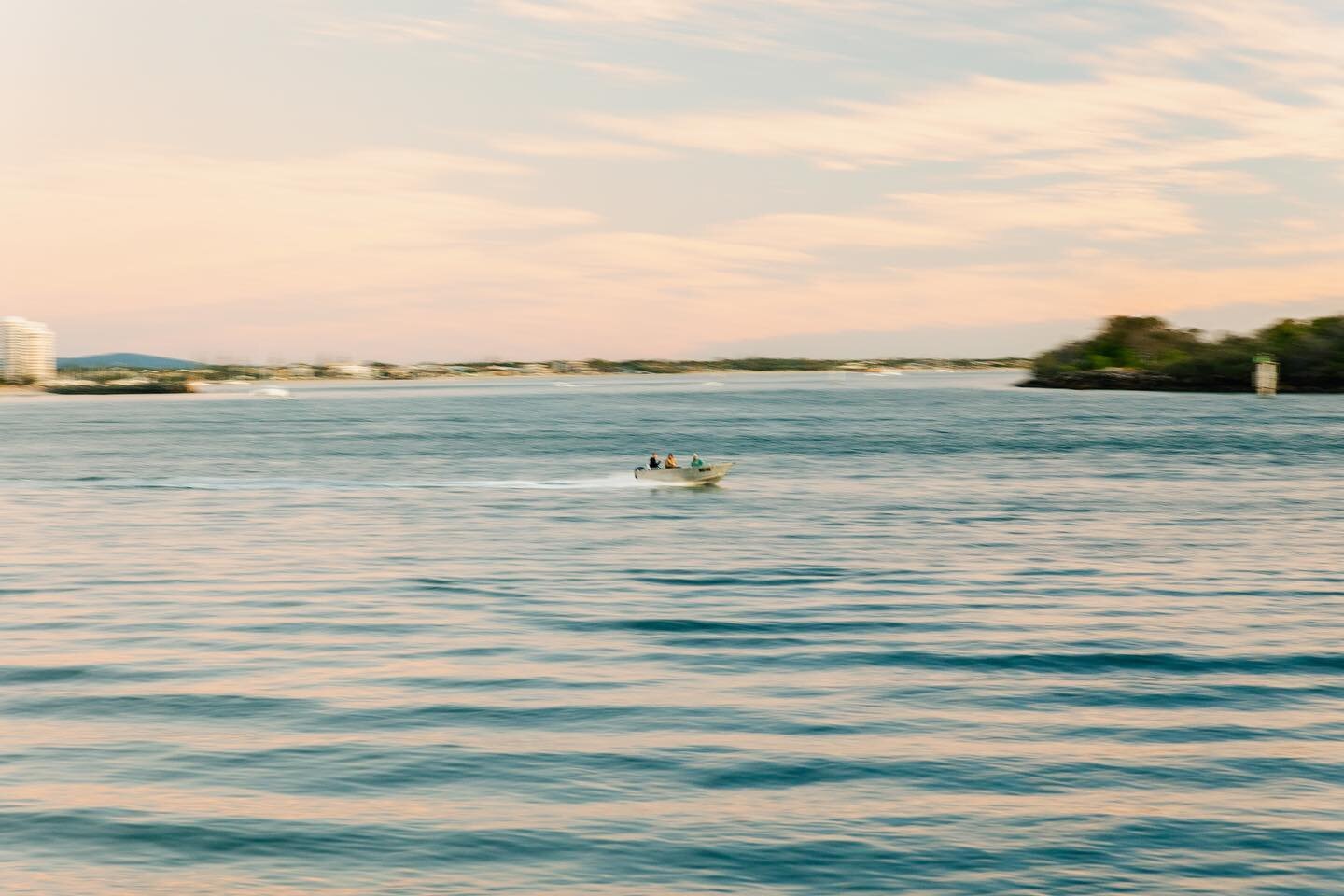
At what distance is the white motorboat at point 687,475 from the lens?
68312 millimetres

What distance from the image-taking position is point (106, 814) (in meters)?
16.9

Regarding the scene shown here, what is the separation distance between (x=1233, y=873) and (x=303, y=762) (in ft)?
37.8

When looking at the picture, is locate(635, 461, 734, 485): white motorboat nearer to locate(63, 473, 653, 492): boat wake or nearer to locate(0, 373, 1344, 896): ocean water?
locate(63, 473, 653, 492): boat wake

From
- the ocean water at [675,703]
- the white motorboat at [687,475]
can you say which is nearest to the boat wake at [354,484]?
the white motorboat at [687,475]

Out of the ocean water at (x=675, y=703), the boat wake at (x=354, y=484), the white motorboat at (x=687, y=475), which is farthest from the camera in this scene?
the boat wake at (x=354, y=484)

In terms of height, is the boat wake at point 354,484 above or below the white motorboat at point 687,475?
below

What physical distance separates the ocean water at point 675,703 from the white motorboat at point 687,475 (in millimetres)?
11622

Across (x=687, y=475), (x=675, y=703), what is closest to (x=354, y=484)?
(x=687, y=475)

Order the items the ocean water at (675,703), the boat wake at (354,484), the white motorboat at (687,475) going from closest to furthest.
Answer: the ocean water at (675,703)
the white motorboat at (687,475)
the boat wake at (354,484)

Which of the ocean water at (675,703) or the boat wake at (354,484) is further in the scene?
the boat wake at (354,484)

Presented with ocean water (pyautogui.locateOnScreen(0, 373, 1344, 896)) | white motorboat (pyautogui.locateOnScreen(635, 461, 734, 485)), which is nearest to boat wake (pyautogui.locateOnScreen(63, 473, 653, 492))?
white motorboat (pyautogui.locateOnScreen(635, 461, 734, 485))

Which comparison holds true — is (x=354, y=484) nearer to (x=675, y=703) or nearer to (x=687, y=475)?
(x=687, y=475)

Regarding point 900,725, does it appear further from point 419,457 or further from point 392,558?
point 419,457

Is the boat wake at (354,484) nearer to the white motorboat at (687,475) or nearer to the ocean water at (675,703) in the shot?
the white motorboat at (687,475)
